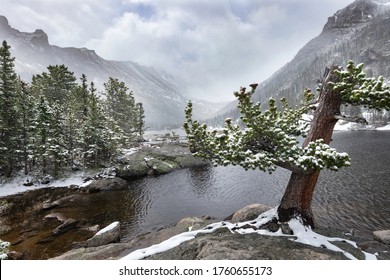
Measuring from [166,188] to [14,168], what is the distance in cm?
2474

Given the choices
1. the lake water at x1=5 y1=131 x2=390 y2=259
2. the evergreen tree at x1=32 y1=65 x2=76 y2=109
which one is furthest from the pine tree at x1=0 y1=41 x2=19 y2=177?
the lake water at x1=5 y1=131 x2=390 y2=259

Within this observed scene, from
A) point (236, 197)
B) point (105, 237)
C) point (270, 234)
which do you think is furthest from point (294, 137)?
point (236, 197)

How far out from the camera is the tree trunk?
9750 millimetres

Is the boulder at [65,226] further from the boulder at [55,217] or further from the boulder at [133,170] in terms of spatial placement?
the boulder at [133,170]

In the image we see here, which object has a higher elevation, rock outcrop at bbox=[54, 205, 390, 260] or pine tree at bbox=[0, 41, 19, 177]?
pine tree at bbox=[0, 41, 19, 177]

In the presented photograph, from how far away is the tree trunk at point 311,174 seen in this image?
9.75 m

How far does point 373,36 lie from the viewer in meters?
188

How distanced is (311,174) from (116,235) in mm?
13988

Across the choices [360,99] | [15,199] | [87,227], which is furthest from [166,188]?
[360,99]

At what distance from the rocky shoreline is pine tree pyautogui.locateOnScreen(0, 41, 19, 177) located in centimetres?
729

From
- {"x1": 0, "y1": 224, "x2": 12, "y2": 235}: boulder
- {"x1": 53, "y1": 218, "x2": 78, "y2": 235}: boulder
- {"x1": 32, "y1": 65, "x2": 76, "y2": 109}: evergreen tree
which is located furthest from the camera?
{"x1": 32, "y1": 65, "x2": 76, "y2": 109}: evergreen tree

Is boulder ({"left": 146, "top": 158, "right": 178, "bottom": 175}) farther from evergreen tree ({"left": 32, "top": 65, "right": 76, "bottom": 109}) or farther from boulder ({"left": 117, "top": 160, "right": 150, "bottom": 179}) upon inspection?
evergreen tree ({"left": 32, "top": 65, "right": 76, "bottom": 109})

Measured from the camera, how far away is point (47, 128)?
106 feet

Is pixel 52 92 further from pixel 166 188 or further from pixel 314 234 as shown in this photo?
pixel 314 234
